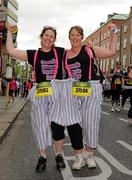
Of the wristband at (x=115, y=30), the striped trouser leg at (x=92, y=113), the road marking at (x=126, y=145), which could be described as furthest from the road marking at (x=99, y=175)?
the wristband at (x=115, y=30)

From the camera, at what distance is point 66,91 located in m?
5.49

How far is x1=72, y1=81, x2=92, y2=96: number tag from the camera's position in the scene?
5422mm

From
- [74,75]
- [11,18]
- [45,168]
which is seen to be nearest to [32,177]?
[45,168]

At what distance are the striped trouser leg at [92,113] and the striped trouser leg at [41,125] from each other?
0.47 metres

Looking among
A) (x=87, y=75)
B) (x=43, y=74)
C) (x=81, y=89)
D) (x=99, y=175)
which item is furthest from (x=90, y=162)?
(x=43, y=74)

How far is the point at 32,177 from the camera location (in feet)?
17.6

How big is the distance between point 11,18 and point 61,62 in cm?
7140

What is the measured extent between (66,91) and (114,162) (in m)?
1.42

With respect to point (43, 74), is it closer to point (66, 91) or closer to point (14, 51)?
point (66, 91)

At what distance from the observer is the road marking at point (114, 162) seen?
5656 mm

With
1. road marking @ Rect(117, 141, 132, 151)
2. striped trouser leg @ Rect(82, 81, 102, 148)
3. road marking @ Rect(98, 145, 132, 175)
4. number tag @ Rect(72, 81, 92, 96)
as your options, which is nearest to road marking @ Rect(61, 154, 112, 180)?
road marking @ Rect(98, 145, 132, 175)

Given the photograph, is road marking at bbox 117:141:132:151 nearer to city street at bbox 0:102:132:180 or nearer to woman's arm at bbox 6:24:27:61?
city street at bbox 0:102:132:180

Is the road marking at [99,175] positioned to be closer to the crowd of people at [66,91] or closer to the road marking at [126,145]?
the crowd of people at [66,91]

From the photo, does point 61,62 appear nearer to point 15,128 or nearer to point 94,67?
point 94,67
